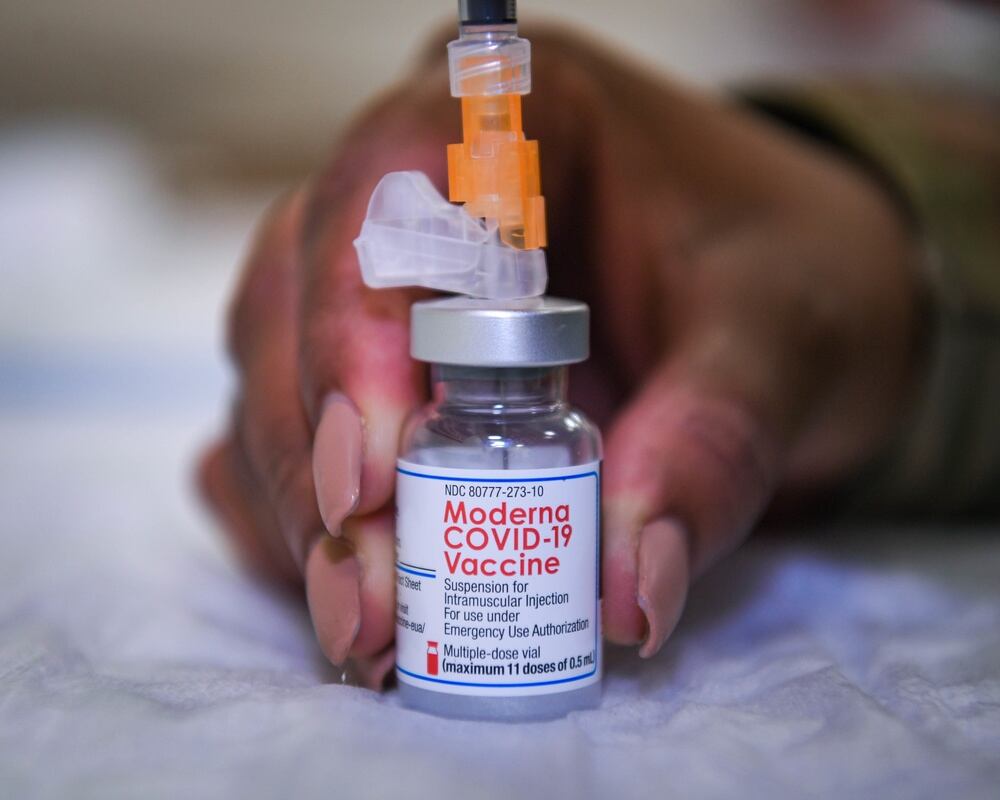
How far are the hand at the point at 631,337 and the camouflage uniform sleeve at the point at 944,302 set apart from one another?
0.03 metres

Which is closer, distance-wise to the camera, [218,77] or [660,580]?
[660,580]

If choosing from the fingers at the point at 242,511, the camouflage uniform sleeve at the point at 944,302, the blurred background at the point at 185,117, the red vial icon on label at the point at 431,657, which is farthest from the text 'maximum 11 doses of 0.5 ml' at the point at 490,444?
the blurred background at the point at 185,117

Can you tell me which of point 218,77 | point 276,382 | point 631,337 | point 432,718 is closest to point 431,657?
point 432,718

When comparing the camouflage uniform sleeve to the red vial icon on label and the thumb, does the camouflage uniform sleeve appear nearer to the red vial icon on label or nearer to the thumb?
the thumb

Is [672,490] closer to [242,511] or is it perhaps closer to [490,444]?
[490,444]

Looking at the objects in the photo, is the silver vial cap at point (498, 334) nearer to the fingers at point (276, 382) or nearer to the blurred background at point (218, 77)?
the fingers at point (276, 382)

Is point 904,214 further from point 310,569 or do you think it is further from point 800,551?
point 310,569

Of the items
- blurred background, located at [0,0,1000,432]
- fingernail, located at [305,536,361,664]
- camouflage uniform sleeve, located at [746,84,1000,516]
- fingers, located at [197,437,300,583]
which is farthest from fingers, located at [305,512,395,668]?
blurred background, located at [0,0,1000,432]

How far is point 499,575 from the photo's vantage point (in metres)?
0.60

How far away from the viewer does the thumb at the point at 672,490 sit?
64cm

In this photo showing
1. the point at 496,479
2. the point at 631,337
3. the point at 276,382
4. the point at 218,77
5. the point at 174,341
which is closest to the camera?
the point at 496,479

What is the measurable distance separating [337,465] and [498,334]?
113 millimetres

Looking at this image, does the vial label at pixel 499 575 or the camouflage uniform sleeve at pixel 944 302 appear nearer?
the vial label at pixel 499 575

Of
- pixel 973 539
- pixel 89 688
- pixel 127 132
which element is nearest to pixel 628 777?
pixel 89 688
